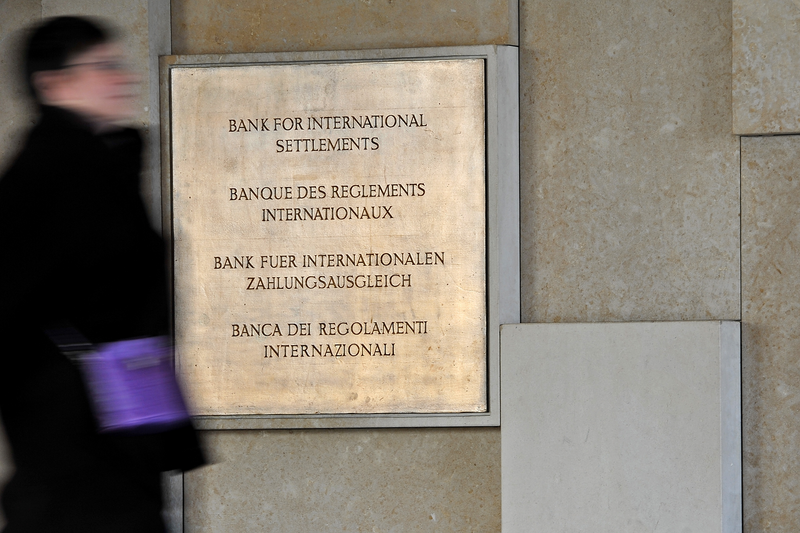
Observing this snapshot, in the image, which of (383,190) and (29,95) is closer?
(29,95)

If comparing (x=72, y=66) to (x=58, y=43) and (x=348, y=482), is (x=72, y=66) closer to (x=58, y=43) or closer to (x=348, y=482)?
(x=58, y=43)

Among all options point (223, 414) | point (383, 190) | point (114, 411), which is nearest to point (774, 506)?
point (383, 190)

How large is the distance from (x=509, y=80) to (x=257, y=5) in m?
1.23

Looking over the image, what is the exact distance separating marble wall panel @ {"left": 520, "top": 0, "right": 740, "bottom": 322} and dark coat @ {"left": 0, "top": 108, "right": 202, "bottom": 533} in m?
2.48

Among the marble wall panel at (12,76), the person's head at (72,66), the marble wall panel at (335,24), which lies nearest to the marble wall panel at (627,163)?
the marble wall panel at (335,24)

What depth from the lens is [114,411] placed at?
2008 millimetres

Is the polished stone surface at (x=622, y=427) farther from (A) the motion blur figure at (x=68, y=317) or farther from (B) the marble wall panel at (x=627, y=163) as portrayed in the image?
(A) the motion blur figure at (x=68, y=317)

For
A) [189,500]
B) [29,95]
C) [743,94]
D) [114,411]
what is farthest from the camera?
[189,500]

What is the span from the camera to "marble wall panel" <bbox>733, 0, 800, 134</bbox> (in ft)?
13.1

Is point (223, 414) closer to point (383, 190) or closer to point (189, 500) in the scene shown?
point (189, 500)

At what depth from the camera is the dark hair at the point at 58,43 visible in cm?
213

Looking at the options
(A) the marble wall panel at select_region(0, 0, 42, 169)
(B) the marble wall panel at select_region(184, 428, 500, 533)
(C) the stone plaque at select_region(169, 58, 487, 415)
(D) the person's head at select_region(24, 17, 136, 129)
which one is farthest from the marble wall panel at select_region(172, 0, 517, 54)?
(D) the person's head at select_region(24, 17, 136, 129)

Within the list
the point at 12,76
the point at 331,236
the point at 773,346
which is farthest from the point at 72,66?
the point at 773,346

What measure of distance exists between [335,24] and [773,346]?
96.3 inches
